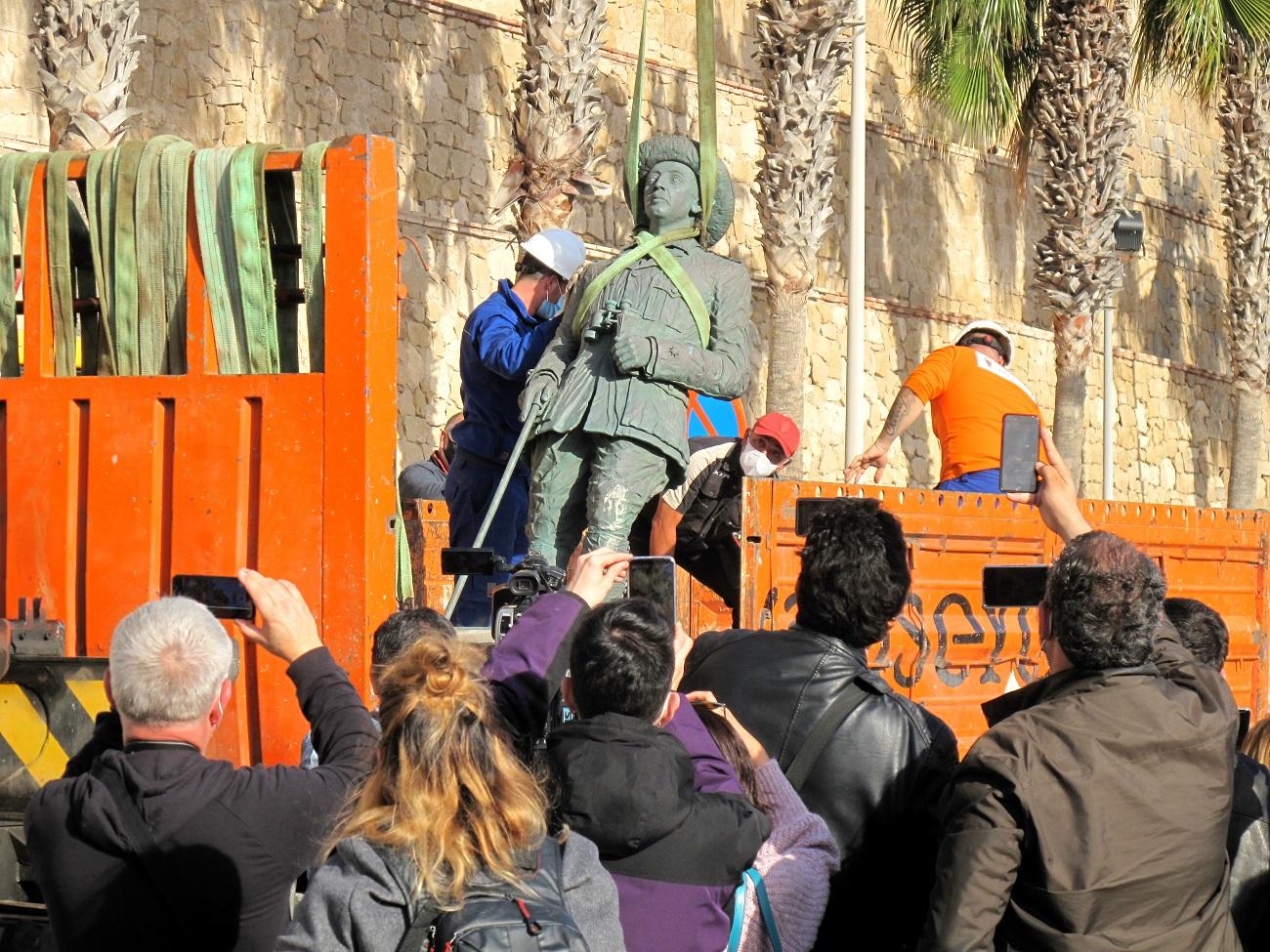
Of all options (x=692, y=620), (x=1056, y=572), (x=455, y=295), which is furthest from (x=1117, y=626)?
(x=455, y=295)

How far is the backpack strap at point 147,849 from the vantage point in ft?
10.2

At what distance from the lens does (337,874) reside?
267 cm

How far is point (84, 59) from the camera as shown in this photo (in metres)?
9.99

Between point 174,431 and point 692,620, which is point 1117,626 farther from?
point 692,620

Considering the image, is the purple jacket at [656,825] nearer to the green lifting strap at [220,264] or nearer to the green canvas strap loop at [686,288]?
the green lifting strap at [220,264]

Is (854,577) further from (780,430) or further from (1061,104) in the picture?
(1061,104)

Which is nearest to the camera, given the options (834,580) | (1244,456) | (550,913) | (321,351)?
(550,913)

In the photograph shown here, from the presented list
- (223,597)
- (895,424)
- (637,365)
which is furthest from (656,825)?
(895,424)

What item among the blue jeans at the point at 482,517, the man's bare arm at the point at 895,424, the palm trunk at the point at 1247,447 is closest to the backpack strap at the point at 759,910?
the blue jeans at the point at 482,517

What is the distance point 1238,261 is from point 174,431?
21.8 meters

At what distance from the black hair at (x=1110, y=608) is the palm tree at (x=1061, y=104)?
15290 millimetres

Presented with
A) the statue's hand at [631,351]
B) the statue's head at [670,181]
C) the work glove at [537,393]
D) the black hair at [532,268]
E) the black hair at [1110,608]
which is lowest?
the black hair at [1110,608]

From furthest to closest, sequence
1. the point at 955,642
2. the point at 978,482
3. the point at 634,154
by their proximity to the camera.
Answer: the point at 978,482, the point at 955,642, the point at 634,154

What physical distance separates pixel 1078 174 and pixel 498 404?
13.2 metres
